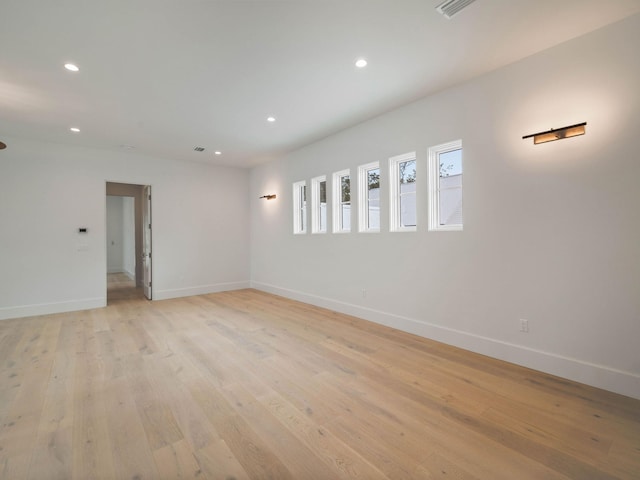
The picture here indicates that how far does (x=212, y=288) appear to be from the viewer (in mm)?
7020

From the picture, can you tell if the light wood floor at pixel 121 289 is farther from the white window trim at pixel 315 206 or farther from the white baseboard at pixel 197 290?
the white window trim at pixel 315 206

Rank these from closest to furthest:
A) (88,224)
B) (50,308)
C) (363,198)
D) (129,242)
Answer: (363,198) → (50,308) → (88,224) → (129,242)

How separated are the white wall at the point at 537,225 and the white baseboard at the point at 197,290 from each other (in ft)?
14.0

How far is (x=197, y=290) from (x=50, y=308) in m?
2.54

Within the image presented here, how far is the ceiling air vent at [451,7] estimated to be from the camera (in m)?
2.13

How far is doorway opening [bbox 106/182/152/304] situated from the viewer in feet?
21.5

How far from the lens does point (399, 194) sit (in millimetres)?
4234

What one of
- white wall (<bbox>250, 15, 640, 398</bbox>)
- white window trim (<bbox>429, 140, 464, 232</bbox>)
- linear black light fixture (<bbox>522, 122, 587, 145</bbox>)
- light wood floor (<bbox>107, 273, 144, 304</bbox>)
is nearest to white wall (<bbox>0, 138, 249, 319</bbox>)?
light wood floor (<bbox>107, 273, 144, 304</bbox>)

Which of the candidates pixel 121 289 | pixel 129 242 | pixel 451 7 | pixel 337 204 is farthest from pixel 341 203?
pixel 129 242

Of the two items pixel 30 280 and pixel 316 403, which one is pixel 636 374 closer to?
pixel 316 403

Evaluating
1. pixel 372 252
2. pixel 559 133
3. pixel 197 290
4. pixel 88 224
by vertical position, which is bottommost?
pixel 197 290

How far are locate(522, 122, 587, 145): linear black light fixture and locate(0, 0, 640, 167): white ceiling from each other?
835mm

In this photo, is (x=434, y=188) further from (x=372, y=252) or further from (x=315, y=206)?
(x=315, y=206)

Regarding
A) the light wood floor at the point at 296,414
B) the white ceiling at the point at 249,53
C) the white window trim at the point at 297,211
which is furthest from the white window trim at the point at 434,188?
the white window trim at the point at 297,211
